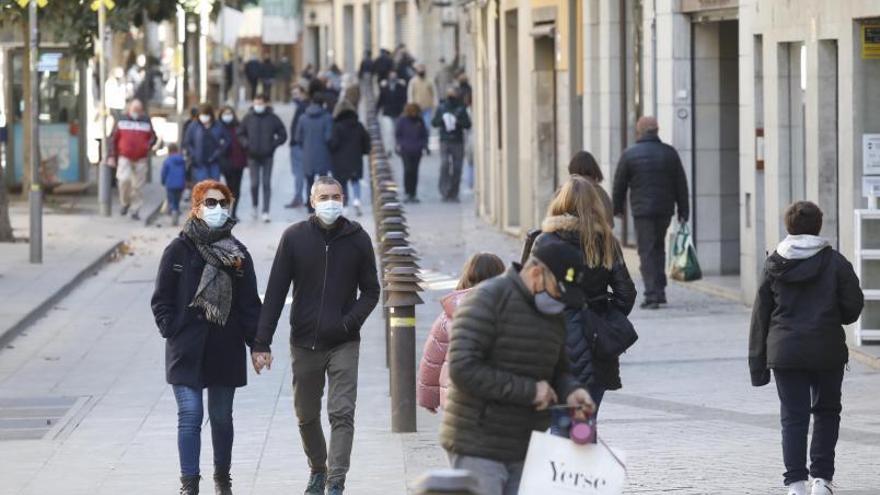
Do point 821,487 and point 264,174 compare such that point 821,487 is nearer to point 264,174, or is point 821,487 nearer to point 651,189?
point 651,189

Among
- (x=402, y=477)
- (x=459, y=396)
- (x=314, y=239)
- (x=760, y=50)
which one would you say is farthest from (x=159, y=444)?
(x=760, y=50)

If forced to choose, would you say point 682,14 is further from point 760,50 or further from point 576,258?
point 576,258

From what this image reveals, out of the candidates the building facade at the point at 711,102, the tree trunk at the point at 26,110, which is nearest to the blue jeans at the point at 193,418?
the building facade at the point at 711,102

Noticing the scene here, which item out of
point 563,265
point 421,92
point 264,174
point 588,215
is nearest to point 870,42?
point 588,215

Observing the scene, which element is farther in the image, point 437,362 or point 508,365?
point 437,362

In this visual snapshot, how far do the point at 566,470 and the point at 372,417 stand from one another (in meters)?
6.43

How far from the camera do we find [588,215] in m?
9.16

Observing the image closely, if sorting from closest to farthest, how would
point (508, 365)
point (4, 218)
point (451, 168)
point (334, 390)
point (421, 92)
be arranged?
1. point (508, 365)
2. point (334, 390)
3. point (4, 218)
4. point (451, 168)
5. point (421, 92)

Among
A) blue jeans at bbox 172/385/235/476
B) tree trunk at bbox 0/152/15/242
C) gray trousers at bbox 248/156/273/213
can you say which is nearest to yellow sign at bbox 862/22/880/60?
blue jeans at bbox 172/385/235/476

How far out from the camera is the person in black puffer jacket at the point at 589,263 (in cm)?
916

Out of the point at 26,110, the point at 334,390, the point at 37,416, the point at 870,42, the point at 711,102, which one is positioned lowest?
the point at 37,416

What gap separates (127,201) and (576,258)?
80.7ft

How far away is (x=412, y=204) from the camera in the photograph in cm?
3588

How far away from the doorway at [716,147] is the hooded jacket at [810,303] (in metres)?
11.7
